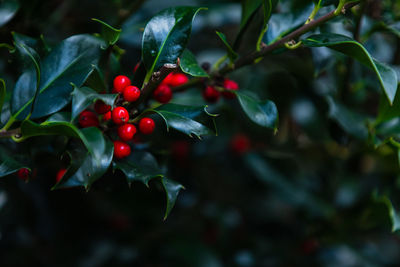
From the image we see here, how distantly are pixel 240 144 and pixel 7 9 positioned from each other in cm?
108

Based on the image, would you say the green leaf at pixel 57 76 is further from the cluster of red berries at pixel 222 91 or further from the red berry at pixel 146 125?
the cluster of red berries at pixel 222 91

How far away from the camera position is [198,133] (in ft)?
2.15

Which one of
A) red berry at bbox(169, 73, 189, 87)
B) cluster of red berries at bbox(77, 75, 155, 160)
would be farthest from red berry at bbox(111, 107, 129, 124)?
red berry at bbox(169, 73, 189, 87)

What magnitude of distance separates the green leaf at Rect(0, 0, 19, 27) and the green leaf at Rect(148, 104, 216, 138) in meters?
0.47

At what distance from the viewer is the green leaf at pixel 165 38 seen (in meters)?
0.71

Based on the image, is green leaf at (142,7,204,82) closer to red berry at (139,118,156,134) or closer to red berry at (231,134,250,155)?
red berry at (139,118,156,134)

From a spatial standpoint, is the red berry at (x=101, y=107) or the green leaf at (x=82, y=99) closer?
the green leaf at (x=82, y=99)

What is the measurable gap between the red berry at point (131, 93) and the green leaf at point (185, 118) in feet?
0.12

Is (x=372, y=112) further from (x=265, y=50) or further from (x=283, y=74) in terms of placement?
(x=265, y=50)

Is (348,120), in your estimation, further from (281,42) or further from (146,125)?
(146,125)

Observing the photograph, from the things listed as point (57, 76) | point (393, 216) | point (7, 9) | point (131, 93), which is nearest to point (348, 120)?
point (393, 216)

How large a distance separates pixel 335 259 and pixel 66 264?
1.02 metres

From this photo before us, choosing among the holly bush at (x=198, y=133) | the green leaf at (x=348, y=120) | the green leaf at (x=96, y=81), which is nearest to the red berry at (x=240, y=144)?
the holly bush at (x=198, y=133)

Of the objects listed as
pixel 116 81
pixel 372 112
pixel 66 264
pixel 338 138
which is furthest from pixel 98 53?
pixel 372 112
